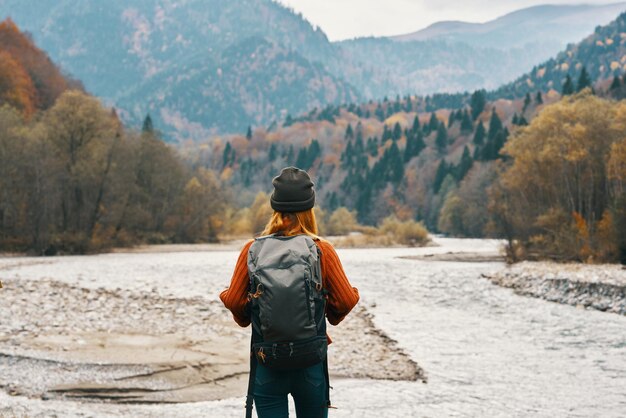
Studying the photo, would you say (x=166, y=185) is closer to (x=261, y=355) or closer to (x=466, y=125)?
(x=261, y=355)

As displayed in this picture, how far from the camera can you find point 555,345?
16.3 m

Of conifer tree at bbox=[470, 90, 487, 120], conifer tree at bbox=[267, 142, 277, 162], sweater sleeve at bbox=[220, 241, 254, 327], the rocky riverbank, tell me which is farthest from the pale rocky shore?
conifer tree at bbox=[267, 142, 277, 162]

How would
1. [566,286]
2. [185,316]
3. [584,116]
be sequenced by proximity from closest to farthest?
[185,316]
[566,286]
[584,116]

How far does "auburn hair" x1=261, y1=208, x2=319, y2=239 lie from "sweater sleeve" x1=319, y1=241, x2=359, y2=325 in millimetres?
156

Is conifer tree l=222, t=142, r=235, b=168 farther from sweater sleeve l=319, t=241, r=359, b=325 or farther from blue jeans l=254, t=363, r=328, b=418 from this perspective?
blue jeans l=254, t=363, r=328, b=418

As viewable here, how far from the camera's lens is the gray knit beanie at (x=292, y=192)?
409 cm

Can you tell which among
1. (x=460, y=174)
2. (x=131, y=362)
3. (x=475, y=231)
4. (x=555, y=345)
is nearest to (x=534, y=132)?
(x=555, y=345)

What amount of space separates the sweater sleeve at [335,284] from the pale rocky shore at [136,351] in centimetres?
665

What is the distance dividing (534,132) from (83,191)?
28.7 metres

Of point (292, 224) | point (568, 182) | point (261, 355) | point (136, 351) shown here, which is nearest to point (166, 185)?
point (568, 182)

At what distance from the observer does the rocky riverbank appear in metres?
24.1

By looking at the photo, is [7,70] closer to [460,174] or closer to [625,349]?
[625,349]

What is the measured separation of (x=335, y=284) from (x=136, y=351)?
9674mm

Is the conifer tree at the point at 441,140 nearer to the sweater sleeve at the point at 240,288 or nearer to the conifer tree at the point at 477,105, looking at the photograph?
the conifer tree at the point at 477,105
